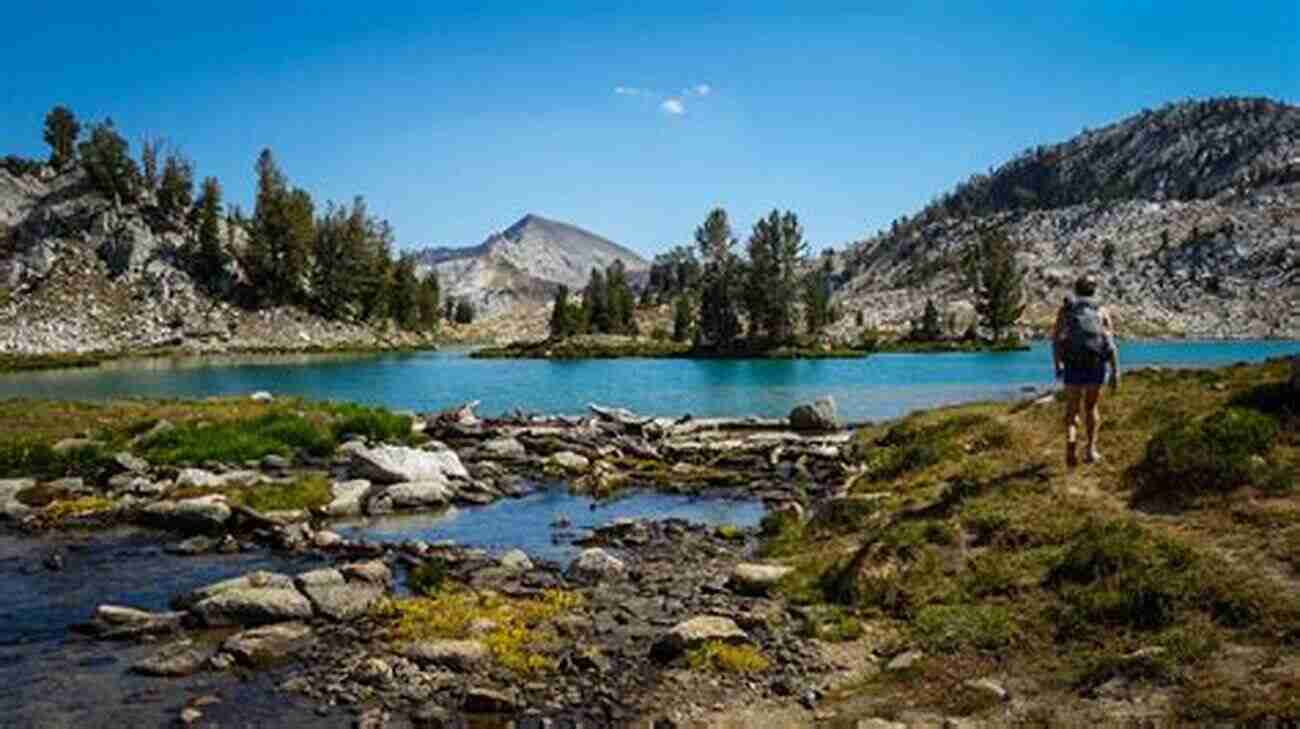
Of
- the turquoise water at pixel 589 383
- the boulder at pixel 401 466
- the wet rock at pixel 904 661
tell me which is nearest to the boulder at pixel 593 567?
the wet rock at pixel 904 661

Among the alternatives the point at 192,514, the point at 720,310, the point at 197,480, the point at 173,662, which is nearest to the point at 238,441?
the point at 197,480

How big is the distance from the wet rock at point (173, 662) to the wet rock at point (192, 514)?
11.2 meters

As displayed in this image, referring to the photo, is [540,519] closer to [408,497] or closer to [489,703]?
[408,497]

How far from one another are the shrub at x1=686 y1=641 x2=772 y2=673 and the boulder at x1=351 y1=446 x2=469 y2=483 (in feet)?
64.1

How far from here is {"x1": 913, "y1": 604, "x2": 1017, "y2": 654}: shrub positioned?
14.7 m

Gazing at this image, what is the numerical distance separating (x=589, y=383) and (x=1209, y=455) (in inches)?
3256

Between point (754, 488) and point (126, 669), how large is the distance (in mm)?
21794

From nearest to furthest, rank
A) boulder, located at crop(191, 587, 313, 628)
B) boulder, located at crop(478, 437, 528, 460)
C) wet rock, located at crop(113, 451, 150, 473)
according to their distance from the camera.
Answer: boulder, located at crop(191, 587, 313, 628)
wet rock, located at crop(113, 451, 150, 473)
boulder, located at crop(478, 437, 528, 460)

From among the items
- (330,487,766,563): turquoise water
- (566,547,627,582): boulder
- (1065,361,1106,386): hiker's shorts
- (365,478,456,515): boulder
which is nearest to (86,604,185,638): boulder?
(566,547,627,582): boulder

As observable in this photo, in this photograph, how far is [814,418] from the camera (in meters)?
48.2

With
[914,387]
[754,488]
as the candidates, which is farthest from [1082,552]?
[914,387]

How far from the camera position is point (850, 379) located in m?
103

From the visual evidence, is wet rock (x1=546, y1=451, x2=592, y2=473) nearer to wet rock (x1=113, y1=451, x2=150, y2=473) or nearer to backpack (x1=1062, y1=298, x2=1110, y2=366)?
wet rock (x1=113, y1=451, x2=150, y2=473)

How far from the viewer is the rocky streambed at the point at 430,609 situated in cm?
1427
